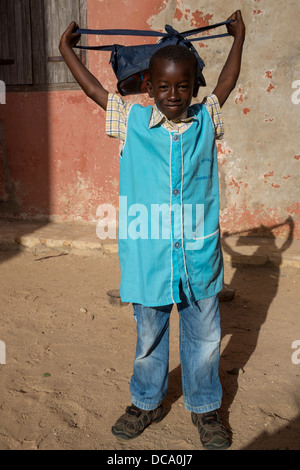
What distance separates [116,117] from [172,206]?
43 centimetres

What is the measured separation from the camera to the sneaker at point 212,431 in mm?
2170

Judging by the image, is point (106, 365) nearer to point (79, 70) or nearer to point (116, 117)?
point (116, 117)

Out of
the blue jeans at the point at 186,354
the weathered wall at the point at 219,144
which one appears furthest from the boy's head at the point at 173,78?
the weathered wall at the point at 219,144

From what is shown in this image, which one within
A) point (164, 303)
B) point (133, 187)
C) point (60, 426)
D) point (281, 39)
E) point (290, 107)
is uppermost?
point (281, 39)

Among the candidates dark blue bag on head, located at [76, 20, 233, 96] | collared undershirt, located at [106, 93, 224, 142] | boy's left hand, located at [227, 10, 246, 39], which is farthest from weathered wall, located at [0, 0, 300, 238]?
collared undershirt, located at [106, 93, 224, 142]

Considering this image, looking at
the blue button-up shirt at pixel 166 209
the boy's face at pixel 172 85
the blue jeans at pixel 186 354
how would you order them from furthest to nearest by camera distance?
the blue jeans at pixel 186 354
the blue button-up shirt at pixel 166 209
the boy's face at pixel 172 85

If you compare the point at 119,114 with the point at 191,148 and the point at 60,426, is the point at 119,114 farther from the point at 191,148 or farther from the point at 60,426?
the point at 60,426

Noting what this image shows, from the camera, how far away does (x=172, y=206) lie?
2037 millimetres

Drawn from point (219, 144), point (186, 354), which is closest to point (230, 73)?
point (186, 354)

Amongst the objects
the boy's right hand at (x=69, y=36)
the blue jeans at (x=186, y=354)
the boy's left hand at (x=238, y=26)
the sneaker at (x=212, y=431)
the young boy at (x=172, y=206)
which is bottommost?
the sneaker at (x=212, y=431)

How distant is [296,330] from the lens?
3.43 meters

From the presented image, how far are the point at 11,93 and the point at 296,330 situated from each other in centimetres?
444

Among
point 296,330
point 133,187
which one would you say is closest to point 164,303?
point 133,187

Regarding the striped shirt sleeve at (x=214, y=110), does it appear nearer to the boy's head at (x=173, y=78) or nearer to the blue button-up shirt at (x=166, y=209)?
the blue button-up shirt at (x=166, y=209)
